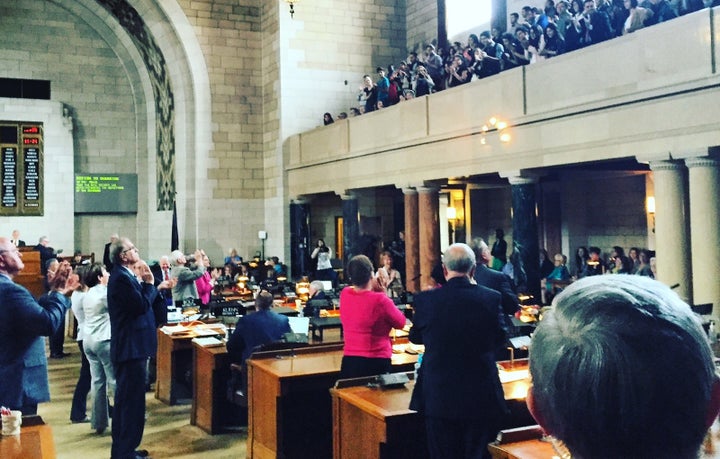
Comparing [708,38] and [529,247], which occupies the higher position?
[708,38]

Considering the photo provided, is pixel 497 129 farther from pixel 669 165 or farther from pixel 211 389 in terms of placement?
pixel 211 389

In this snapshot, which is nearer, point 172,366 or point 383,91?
point 172,366

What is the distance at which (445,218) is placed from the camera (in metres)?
18.7

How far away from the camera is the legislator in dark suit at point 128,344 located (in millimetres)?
5410

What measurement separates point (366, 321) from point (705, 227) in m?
5.99

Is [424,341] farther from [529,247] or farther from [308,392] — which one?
[529,247]

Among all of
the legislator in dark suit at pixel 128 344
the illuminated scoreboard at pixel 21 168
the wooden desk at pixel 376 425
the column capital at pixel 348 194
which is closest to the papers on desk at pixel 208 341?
the legislator in dark suit at pixel 128 344

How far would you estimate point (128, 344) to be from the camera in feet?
17.8

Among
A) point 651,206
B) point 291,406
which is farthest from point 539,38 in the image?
point 291,406

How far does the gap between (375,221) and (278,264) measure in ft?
10.6

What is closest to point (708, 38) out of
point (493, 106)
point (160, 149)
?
point (493, 106)

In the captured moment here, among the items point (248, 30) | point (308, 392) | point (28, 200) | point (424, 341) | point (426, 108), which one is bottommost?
point (308, 392)

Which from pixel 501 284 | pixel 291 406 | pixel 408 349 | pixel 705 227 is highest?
pixel 705 227

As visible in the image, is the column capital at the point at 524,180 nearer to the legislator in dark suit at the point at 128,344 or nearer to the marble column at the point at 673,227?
the marble column at the point at 673,227
